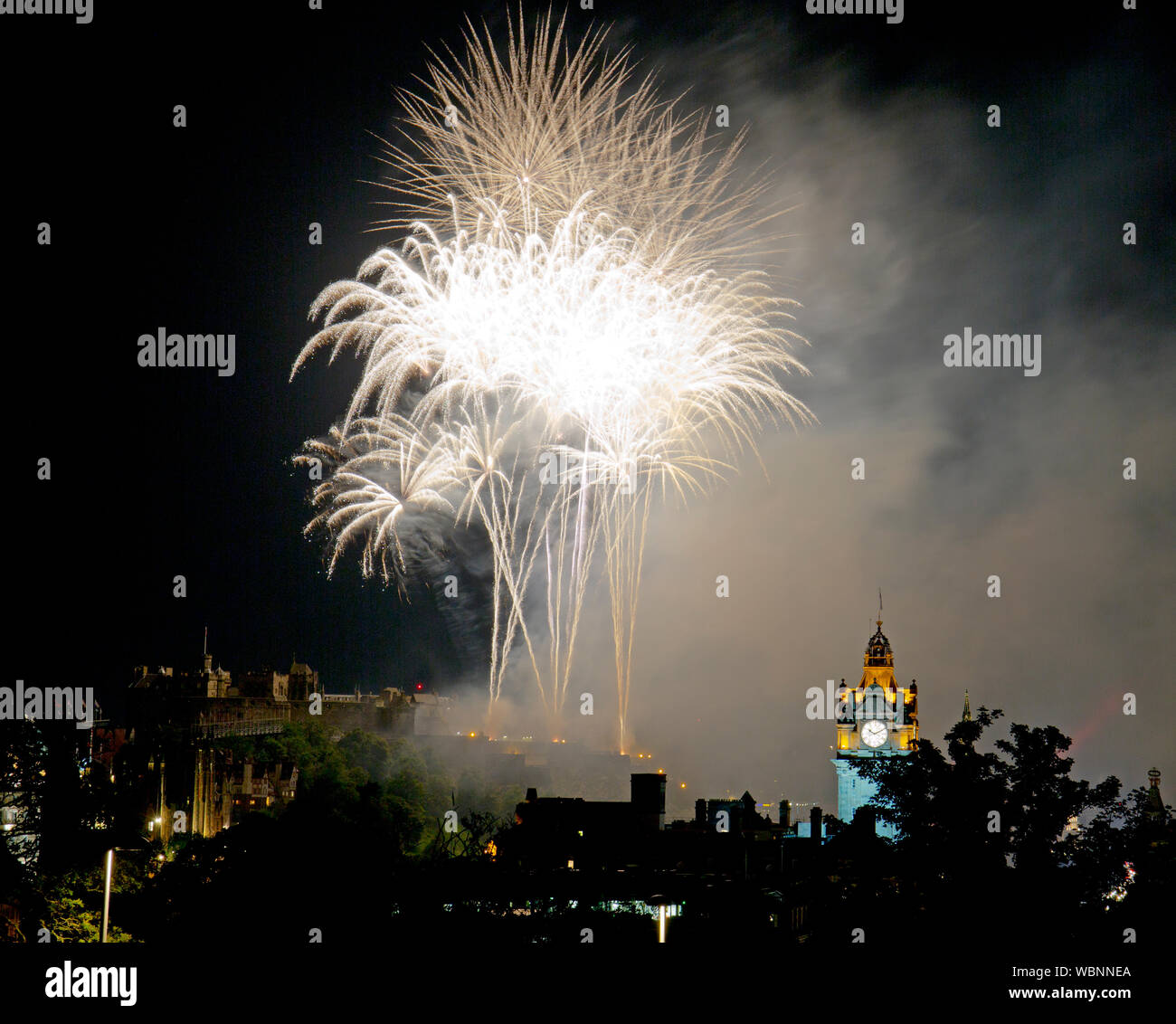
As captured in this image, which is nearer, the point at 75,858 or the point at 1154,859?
the point at 1154,859

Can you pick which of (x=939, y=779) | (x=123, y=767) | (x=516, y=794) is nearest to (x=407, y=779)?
(x=516, y=794)

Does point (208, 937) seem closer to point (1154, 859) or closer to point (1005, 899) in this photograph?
point (1005, 899)
